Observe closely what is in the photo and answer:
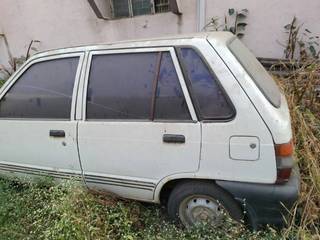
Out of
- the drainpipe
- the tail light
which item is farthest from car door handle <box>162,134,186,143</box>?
the drainpipe

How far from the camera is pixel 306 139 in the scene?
2811 mm

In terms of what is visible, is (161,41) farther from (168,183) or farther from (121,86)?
(168,183)

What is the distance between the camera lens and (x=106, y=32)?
18.1 ft

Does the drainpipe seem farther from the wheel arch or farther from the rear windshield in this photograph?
the wheel arch

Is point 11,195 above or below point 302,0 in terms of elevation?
below

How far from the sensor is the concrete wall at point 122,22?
13.9ft

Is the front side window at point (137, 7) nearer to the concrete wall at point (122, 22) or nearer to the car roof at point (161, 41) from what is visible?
the concrete wall at point (122, 22)

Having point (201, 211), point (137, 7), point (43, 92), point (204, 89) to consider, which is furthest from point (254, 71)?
point (137, 7)

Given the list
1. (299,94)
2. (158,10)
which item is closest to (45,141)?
(299,94)

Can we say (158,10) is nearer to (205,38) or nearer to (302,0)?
(302,0)

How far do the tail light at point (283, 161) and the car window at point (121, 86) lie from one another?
98 centimetres

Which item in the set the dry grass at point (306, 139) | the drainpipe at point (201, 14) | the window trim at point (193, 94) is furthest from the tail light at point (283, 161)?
the drainpipe at point (201, 14)

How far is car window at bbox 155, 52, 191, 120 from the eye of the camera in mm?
2196

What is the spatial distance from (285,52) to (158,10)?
2.20 meters
